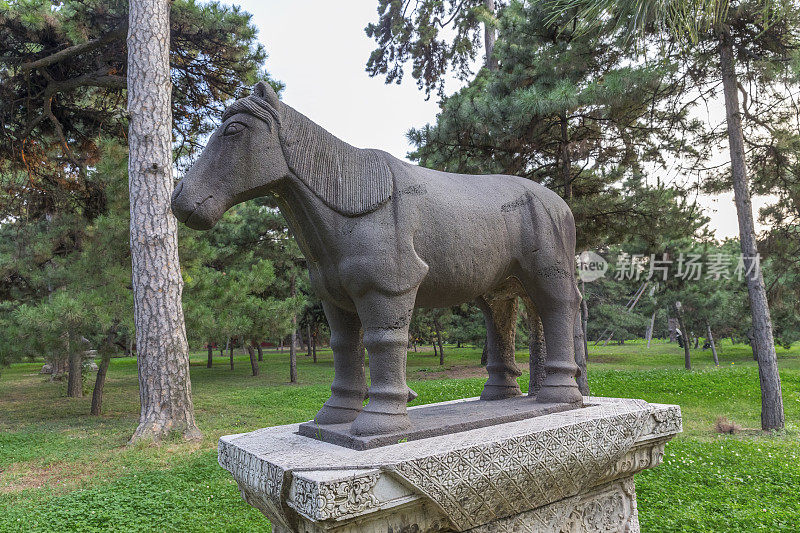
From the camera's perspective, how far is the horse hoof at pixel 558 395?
2801mm

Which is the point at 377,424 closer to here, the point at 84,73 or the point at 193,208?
the point at 193,208

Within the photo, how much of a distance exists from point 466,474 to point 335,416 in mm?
734

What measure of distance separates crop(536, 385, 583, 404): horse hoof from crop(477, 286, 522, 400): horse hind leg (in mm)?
292

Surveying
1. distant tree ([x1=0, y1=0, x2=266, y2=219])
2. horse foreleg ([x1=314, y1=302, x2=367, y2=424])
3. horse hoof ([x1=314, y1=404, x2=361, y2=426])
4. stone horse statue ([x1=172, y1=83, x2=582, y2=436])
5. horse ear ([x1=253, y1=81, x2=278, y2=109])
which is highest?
distant tree ([x1=0, y1=0, x2=266, y2=219])

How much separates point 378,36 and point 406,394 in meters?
13.5

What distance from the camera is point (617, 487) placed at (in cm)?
296

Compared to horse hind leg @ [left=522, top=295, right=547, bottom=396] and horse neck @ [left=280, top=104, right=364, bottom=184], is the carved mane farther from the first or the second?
horse hind leg @ [left=522, top=295, right=547, bottom=396]

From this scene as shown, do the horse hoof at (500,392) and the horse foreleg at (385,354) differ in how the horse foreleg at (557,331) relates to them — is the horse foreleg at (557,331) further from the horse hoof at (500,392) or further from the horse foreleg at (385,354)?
the horse foreleg at (385,354)

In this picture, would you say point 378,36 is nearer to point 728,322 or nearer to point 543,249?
point 543,249

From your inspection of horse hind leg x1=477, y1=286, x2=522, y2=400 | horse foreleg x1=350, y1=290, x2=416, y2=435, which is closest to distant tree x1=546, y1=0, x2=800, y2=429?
horse hind leg x1=477, y1=286, x2=522, y2=400

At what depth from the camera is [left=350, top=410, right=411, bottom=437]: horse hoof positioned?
213cm

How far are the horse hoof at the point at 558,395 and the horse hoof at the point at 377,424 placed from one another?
988 millimetres

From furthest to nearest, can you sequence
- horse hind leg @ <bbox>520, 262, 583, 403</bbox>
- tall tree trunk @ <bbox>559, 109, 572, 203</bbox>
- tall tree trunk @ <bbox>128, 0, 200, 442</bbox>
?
1. tall tree trunk @ <bbox>559, 109, 572, 203</bbox>
2. tall tree trunk @ <bbox>128, 0, 200, 442</bbox>
3. horse hind leg @ <bbox>520, 262, 583, 403</bbox>

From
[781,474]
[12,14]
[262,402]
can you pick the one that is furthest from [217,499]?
[12,14]
